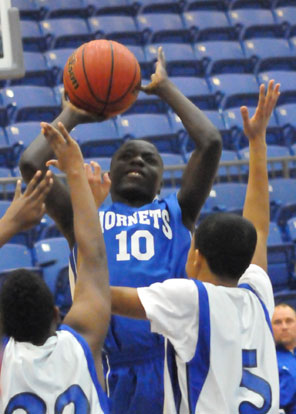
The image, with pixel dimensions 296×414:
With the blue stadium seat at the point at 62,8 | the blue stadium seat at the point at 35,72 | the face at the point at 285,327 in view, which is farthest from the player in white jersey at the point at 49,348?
the blue stadium seat at the point at 62,8

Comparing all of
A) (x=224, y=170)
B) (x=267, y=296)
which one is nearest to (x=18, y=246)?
(x=224, y=170)

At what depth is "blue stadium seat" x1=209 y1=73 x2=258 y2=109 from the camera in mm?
10289

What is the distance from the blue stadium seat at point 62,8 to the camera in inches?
461

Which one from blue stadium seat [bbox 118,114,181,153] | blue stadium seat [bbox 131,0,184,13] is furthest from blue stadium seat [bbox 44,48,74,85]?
blue stadium seat [bbox 131,0,184,13]

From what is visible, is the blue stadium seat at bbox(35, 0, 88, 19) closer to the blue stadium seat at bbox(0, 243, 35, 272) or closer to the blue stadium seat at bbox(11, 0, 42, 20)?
the blue stadium seat at bbox(11, 0, 42, 20)

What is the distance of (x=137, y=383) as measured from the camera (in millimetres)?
3936

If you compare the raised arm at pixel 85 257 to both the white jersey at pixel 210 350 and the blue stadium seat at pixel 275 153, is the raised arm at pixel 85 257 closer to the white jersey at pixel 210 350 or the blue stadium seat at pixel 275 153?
the white jersey at pixel 210 350

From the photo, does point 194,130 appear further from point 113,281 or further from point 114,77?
point 113,281

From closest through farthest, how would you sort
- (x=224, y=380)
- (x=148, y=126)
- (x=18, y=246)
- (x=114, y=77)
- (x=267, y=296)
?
(x=224, y=380), (x=267, y=296), (x=114, y=77), (x=18, y=246), (x=148, y=126)

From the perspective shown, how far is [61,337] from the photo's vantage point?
270 centimetres

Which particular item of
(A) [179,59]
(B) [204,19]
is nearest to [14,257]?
(A) [179,59]

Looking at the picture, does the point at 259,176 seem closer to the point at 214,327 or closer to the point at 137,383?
the point at 214,327

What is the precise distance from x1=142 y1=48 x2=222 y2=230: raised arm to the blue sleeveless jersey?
13 cm

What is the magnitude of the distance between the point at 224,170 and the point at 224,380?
6148 mm
